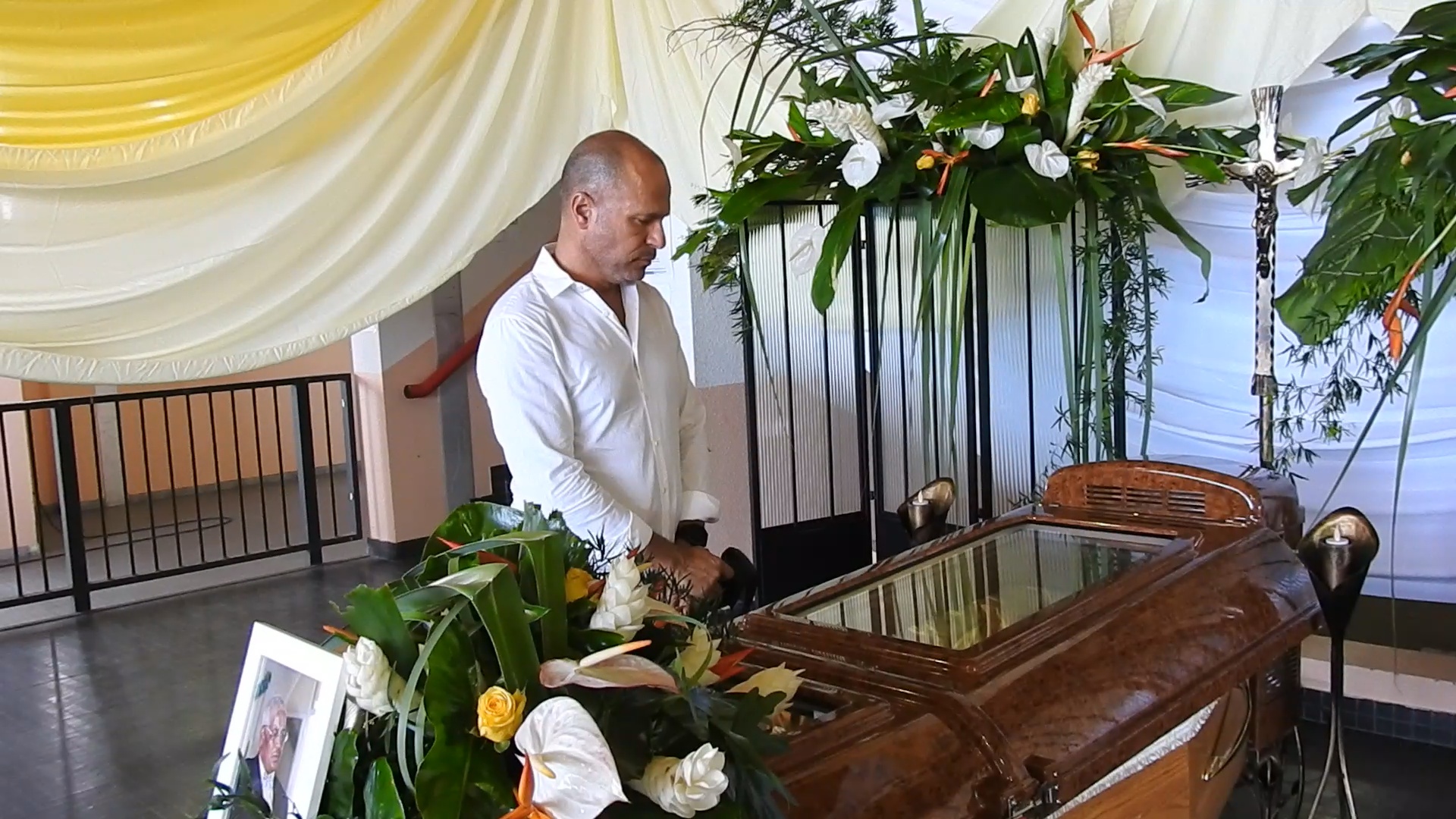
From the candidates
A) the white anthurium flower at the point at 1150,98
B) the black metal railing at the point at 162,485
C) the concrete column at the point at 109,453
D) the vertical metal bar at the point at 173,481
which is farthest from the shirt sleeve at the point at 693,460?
the concrete column at the point at 109,453

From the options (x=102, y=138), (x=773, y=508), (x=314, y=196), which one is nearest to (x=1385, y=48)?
(x=773, y=508)

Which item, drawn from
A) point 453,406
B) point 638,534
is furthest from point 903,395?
point 453,406

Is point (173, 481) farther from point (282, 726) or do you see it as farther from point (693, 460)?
point (282, 726)

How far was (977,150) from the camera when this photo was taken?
6.31 feet

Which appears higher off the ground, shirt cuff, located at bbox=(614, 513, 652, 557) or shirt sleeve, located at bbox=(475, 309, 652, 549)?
shirt sleeve, located at bbox=(475, 309, 652, 549)

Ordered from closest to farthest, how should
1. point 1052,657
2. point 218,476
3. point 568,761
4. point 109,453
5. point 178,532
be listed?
point 568,761
point 1052,657
point 218,476
point 178,532
point 109,453

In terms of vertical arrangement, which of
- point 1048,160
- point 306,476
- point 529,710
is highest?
point 1048,160

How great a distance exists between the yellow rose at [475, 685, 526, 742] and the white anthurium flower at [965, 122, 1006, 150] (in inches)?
56.3

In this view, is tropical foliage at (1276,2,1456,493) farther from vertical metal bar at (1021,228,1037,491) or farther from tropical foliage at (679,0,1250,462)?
vertical metal bar at (1021,228,1037,491)

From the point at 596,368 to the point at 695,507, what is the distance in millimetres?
368

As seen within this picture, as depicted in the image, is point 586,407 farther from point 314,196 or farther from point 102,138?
point 102,138

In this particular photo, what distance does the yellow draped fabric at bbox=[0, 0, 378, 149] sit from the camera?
1771 millimetres

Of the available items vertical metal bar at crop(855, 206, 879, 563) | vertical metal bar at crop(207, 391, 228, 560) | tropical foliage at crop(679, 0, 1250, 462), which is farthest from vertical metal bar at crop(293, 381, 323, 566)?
tropical foliage at crop(679, 0, 1250, 462)

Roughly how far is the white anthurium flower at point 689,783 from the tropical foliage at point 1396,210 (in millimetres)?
1038
